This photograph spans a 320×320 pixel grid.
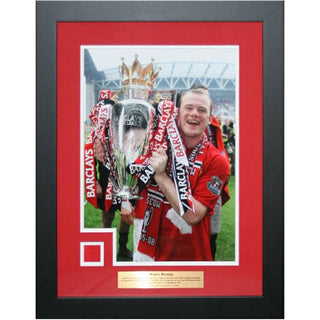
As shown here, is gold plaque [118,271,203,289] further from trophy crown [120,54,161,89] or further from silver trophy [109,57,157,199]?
trophy crown [120,54,161,89]

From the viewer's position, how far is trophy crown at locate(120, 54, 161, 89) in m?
1.91

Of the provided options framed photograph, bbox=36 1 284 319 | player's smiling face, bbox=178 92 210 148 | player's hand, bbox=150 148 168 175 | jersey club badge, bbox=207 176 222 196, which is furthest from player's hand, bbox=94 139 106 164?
jersey club badge, bbox=207 176 222 196

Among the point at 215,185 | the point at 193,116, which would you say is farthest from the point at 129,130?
the point at 215,185

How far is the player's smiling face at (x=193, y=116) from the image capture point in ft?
6.33

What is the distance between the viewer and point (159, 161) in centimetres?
193

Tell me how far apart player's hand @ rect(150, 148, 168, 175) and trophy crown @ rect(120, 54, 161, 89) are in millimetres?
308

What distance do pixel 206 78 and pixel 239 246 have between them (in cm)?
75

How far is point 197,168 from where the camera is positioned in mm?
1946

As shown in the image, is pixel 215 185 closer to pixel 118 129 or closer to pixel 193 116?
pixel 193 116
